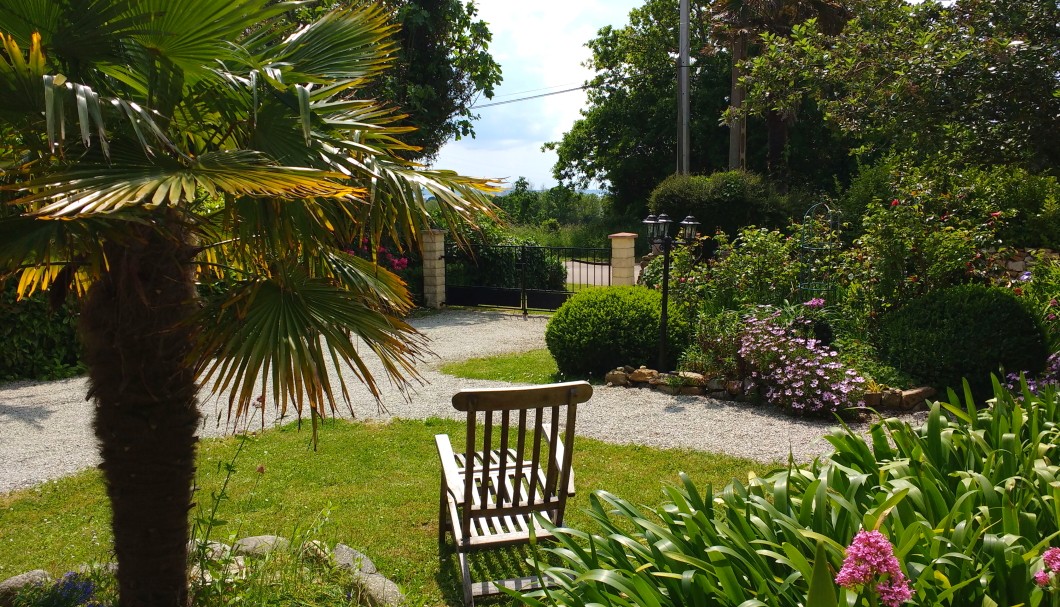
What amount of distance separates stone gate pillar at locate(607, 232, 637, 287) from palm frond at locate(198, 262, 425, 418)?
1106 cm

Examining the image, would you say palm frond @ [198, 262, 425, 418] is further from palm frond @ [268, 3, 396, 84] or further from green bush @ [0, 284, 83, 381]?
green bush @ [0, 284, 83, 381]

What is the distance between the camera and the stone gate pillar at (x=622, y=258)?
13930 millimetres

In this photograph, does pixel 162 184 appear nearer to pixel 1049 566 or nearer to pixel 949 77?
pixel 1049 566

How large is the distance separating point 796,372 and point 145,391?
5784 mm

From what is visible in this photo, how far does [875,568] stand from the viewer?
69.1 inches

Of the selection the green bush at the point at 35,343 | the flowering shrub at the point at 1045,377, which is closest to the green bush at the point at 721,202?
Answer: the flowering shrub at the point at 1045,377

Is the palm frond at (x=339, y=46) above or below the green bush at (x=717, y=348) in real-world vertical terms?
above

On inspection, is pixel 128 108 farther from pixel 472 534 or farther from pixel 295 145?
pixel 472 534

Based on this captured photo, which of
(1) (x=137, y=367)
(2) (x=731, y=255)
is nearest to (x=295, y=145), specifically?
(1) (x=137, y=367)

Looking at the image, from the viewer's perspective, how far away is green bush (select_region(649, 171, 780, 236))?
49.3 feet

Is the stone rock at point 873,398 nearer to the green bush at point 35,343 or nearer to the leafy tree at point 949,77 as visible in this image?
the leafy tree at point 949,77

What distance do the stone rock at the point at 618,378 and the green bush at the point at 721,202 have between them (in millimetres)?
7323

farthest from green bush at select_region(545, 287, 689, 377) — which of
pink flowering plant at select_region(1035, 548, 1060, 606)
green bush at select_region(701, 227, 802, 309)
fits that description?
pink flowering plant at select_region(1035, 548, 1060, 606)

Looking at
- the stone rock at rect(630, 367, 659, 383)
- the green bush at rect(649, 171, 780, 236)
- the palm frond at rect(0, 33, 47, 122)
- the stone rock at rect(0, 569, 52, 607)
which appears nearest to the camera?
the palm frond at rect(0, 33, 47, 122)
